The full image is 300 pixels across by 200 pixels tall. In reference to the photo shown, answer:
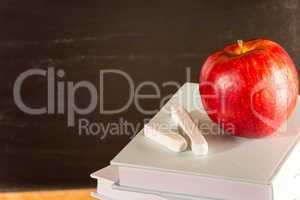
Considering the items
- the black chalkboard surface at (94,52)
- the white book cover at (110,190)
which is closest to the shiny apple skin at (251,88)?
the white book cover at (110,190)

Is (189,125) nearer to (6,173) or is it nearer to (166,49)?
(166,49)

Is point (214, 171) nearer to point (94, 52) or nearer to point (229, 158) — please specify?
point (229, 158)

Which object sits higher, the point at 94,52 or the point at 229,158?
the point at 94,52

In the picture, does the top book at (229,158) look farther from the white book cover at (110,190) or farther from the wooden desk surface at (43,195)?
the wooden desk surface at (43,195)

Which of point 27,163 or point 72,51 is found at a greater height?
point 72,51

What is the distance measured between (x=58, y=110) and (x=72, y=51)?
11 centimetres

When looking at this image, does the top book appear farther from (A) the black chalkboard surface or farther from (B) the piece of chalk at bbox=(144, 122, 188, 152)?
(A) the black chalkboard surface

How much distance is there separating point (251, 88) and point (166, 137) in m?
0.10

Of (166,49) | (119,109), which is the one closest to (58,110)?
(119,109)

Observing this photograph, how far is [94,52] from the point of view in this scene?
1.15 meters

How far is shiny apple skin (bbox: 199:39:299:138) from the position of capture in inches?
27.2

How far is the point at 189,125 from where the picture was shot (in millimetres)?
735

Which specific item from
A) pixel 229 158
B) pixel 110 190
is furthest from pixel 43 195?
pixel 229 158

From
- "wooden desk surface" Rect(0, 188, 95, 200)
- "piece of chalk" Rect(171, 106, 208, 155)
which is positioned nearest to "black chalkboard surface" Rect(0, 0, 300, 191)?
"wooden desk surface" Rect(0, 188, 95, 200)
